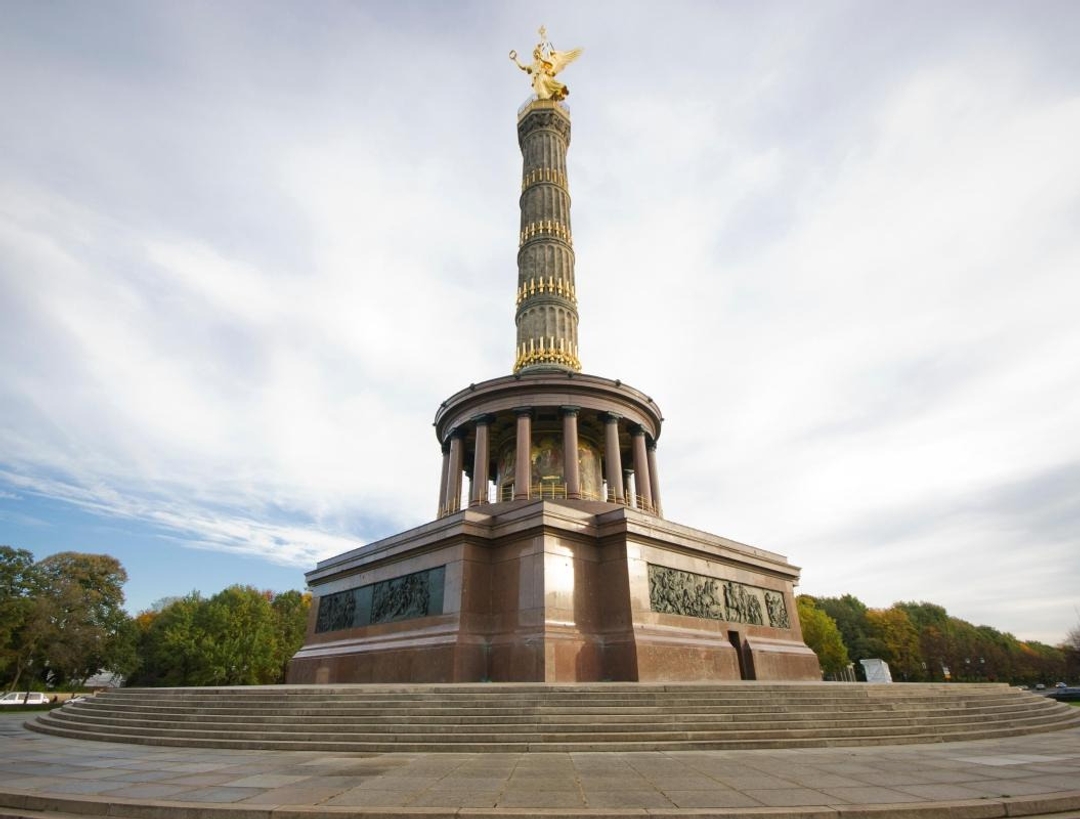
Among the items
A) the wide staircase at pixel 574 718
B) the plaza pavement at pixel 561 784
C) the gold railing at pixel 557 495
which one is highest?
the gold railing at pixel 557 495

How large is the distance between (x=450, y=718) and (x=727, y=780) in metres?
5.31

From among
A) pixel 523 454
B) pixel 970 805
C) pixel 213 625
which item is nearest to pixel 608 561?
pixel 523 454

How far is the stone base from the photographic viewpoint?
1600 cm

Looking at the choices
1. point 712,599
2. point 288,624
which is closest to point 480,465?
point 712,599

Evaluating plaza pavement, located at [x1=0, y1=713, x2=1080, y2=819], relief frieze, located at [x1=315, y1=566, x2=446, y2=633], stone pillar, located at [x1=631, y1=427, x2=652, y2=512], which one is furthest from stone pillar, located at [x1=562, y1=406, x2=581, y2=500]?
plaza pavement, located at [x1=0, y1=713, x2=1080, y2=819]

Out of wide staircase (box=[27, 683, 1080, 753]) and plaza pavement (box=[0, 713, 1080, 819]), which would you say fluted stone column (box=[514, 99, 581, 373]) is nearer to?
wide staircase (box=[27, 683, 1080, 753])

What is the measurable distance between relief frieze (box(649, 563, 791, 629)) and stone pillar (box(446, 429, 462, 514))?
962 cm

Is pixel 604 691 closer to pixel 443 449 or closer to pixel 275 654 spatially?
pixel 443 449

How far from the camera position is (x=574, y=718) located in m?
10.2

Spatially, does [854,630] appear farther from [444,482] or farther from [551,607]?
[551,607]

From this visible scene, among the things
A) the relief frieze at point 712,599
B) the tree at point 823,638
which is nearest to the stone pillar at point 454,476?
the relief frieze at point 712,599

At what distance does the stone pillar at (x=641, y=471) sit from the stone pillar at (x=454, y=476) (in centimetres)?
754

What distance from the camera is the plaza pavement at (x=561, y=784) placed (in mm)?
5559

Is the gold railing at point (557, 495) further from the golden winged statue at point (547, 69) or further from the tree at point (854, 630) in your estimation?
the tree at point (854, 630)
